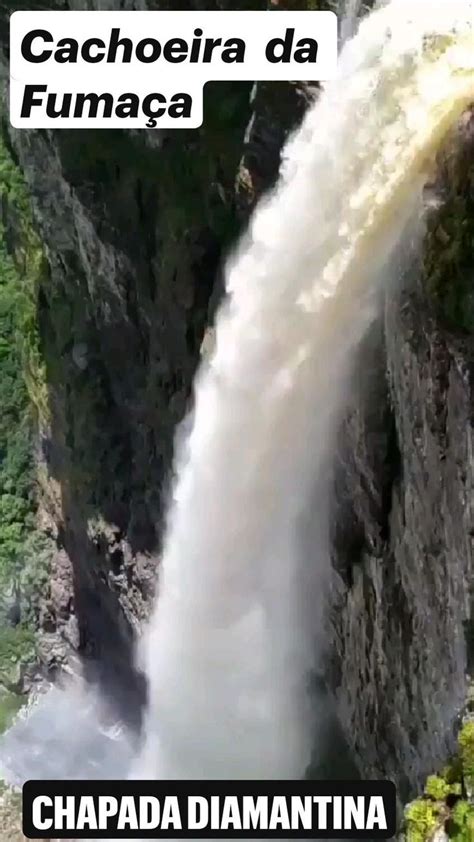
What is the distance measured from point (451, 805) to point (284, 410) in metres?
5.22

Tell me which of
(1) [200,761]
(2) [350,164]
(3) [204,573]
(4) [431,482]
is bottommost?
(1) [200,761]

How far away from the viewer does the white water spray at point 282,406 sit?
8.81m

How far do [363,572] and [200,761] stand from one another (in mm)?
5586

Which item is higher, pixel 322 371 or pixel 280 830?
pixel 322 371

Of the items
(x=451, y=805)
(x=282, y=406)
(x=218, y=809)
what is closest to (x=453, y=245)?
(x=282, y=406)

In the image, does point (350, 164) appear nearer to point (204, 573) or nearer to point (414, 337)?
point (414, 337)

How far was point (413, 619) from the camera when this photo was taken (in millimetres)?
9492

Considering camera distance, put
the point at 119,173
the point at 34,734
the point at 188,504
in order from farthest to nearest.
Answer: the point at 34,734 < the point at 119,173 < the point at 188,504

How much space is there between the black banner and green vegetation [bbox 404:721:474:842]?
276mm

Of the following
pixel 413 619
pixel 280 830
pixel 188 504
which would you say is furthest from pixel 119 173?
pixel 280 830

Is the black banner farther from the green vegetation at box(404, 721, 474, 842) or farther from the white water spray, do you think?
the white water spray

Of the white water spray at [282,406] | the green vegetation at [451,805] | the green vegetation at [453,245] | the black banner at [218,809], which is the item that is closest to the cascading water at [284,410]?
the white water spray at [282,406]

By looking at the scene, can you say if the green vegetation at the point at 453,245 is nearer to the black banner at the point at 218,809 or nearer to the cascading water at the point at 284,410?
the cascading water at the point at 284,410

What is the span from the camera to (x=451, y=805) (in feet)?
24.1
